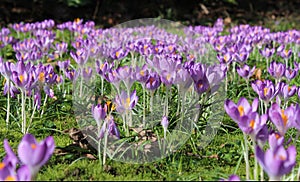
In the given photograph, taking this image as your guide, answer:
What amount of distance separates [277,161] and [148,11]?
933cm

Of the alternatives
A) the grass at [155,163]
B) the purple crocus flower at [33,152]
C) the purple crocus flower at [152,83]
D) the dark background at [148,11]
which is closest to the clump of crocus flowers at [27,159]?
the purple crocus flower at [33,152]

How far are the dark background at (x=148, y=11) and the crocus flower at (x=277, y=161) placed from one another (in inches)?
312

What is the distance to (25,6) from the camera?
9.65 meters

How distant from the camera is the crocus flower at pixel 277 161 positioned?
1.43 m

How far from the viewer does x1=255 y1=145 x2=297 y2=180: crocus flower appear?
1430 millimetres

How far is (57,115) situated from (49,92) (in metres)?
0.23

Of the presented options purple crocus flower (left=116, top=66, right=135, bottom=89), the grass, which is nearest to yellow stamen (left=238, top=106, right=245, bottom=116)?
the grass

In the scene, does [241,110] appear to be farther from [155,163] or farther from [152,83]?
[152,83]

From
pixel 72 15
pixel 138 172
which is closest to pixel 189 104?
pixel 138 172

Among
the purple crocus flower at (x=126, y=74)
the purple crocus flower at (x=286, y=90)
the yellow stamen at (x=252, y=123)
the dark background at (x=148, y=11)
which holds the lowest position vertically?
the yellow stamen at (x=252, y=123)

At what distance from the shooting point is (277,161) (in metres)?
1.42

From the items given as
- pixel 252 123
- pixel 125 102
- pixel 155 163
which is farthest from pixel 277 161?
pixel 125 102

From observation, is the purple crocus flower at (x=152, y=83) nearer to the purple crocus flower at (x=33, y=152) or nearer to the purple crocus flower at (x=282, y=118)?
the purple crocus flower at (x=282, y=118)

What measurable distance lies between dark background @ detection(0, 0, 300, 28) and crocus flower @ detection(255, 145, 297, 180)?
7917mm
